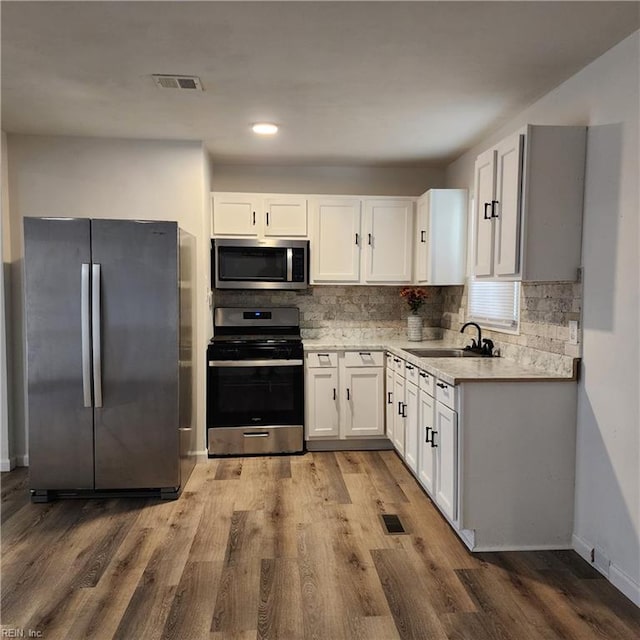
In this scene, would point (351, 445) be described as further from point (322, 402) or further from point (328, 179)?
point (328, 179)

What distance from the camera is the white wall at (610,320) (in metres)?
2.18

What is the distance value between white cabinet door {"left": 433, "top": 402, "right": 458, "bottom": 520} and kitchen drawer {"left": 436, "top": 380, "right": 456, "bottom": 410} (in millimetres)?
30

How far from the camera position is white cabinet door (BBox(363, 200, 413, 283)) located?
14.3 feet

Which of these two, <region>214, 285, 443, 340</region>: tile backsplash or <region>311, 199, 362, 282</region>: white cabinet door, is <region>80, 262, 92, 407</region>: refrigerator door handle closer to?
<region>214, 285, 443, 340</region>: tile backsplash

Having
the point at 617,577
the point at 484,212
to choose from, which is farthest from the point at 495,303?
the point at 617,577

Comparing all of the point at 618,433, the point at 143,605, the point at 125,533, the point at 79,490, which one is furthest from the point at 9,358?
Result: the point at 618,433

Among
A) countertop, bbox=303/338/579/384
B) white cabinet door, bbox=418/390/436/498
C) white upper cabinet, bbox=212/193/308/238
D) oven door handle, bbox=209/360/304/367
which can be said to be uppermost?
white upper cabinet, bbox=212/193/308/238

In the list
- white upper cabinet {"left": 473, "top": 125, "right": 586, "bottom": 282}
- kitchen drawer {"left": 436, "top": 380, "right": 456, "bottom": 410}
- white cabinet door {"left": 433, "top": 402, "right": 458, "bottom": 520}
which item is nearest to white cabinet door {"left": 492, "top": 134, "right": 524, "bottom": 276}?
white upper cabinet {"left": 473, "top": 125, "right": 586, "bottom": 282}

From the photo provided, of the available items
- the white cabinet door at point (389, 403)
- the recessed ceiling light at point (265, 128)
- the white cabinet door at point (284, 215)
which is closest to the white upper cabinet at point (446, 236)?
the white cabinet door at point (389, 403)

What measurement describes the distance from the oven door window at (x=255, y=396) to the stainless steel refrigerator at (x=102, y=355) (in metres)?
0.71

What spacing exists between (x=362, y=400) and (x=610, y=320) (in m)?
2.22

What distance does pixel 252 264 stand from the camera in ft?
14.0

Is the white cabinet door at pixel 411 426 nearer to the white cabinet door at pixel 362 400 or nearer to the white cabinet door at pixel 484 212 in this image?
the white cabinet door at pixel 362 400

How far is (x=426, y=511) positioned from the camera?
310 centimetres
